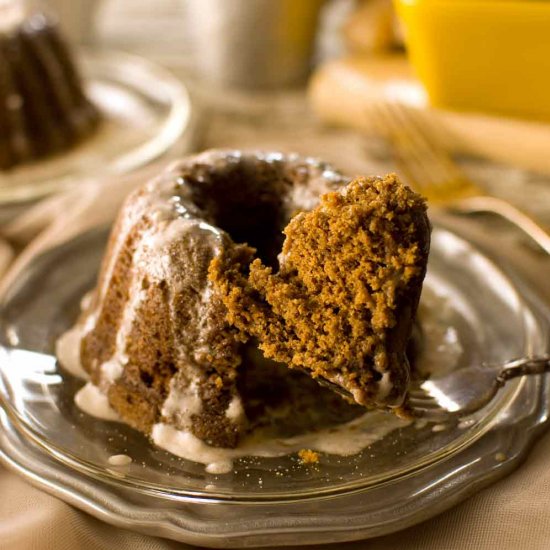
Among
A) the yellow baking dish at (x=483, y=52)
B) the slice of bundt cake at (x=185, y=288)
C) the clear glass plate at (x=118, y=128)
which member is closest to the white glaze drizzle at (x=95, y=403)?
the slice of bundt cake at (x=185, y=288)

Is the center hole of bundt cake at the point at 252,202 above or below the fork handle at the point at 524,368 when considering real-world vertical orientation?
above

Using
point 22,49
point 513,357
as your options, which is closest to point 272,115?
point 22,49

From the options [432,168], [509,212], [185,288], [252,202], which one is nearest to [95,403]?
[185,288]

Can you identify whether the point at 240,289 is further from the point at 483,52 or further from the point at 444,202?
the point at 483,52

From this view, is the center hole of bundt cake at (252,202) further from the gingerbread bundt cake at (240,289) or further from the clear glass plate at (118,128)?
the clear glass plate at (118,128)

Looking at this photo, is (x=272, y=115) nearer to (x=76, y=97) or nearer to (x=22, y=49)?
(x=76, y=97)

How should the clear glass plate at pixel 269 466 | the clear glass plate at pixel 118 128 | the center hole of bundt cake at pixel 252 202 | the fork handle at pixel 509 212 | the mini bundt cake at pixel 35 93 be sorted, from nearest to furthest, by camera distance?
the clear glass plate at pixel 269 466
the center hole of bundt cake at pixel 252 202
the fork handle at pixel 509 212
the clear glass plate at pixel 118 128
the mini bundt cake at pixel 35 93
